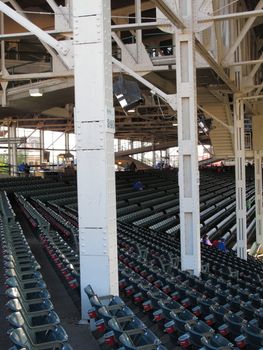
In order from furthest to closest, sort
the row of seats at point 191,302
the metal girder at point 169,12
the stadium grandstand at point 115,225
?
the metal girder at point 169,12 < the row of seats at point 191,302 < the stadium grandstand at point 115,225

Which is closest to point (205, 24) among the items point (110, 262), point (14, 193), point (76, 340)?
point (110, 262)

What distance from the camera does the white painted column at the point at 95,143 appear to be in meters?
5.46

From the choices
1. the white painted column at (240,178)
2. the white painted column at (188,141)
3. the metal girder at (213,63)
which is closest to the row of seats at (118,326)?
the white painted column at (188,141)

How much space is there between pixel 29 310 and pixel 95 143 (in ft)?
6.56

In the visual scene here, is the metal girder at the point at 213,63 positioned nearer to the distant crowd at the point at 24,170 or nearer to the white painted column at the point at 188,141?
the white painted column at the point at 188,141

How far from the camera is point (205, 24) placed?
35.3ft

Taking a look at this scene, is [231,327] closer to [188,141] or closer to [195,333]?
[195,333]

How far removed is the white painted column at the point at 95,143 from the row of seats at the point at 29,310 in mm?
728

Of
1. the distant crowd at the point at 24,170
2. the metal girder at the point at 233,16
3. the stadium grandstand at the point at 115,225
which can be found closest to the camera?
the stadium grandstand at the point at 115,225

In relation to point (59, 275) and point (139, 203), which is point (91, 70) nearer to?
point (59, 275)

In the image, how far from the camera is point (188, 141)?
1073 cm

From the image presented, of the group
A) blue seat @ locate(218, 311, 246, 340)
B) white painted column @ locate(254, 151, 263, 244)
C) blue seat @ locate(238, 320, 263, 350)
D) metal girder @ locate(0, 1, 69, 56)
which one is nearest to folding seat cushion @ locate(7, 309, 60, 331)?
blue seat @ locate(238, 320, 263, 350)

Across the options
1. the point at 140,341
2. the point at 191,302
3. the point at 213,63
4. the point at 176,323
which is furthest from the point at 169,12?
the point at 140,341

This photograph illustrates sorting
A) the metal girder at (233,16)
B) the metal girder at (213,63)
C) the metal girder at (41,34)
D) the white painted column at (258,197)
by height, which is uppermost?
the metal girder at (233,16)
